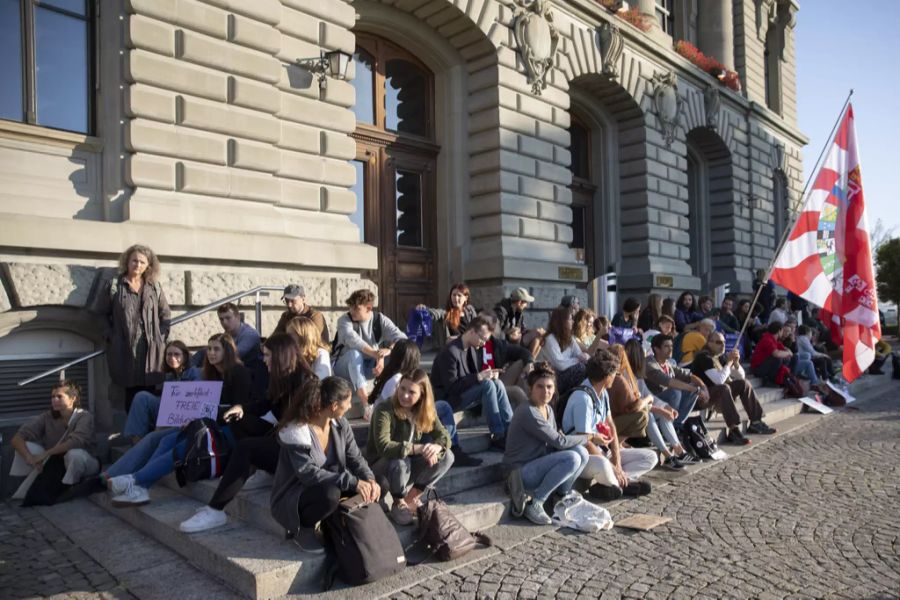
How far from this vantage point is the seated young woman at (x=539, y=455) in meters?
5.59

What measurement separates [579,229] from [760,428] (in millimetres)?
8286

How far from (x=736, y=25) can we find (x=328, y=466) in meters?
22.3

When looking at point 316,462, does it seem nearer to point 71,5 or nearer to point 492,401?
point 492,401

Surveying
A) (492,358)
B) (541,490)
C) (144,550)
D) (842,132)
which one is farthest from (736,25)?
(144,550)

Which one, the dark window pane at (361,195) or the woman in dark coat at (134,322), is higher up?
the dark window pane at (361,195)

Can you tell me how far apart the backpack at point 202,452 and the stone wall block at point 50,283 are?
93.7 inches

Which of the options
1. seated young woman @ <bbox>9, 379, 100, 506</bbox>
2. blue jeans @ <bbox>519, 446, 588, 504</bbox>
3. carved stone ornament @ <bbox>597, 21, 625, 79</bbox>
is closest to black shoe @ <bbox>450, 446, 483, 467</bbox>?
blue jeans @ <bbox>519, 446, 588, 504</bbox>

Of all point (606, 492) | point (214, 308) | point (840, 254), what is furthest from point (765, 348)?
point (214, 308)

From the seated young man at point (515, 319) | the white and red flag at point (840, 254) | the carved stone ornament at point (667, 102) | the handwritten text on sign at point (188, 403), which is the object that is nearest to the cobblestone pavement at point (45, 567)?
the handwritten text on sign at point (188, 403)

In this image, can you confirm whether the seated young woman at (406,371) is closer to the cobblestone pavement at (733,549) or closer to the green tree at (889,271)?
the cobblestone pavement at (733,549)

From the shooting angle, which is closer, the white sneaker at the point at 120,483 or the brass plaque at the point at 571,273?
the white sneaker at the point at 120,483

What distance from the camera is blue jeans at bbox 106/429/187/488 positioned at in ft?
18.5

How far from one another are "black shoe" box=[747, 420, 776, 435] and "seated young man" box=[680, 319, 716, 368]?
4.03 ft

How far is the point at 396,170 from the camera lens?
1229 centimetres
